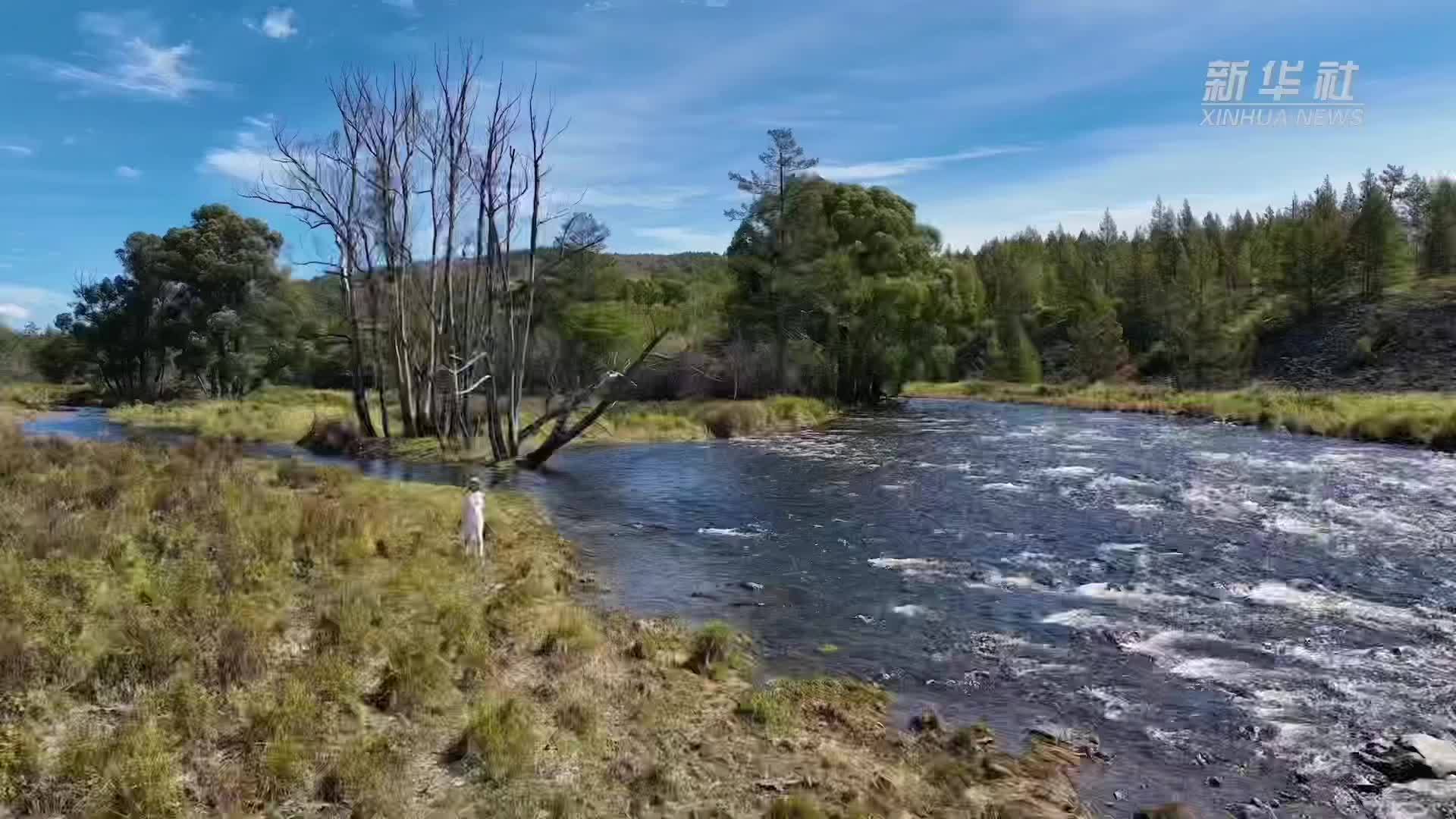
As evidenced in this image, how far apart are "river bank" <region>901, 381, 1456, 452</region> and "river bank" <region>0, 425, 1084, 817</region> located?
33.4 m

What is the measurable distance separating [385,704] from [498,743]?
5.07ft

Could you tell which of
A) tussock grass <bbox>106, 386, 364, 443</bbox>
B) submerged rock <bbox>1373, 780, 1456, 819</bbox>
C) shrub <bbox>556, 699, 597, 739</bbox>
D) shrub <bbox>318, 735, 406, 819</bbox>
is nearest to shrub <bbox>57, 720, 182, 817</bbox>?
shrub <bbox>318, 735, 406, 819</bbox>

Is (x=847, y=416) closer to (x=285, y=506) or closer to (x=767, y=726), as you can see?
(x=285, y=506)

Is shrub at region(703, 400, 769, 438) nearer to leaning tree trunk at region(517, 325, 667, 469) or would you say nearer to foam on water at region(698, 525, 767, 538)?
leaning tree trunk at region(517, 325, 667, 469)

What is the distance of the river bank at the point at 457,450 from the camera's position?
33.4 m

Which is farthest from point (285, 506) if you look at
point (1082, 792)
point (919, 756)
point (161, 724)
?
point (1082, 792)

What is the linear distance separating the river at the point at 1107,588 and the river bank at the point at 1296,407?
507 centimetres

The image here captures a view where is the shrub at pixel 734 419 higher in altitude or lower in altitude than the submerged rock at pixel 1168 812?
higher

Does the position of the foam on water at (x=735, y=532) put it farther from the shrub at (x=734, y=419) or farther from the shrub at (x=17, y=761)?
the shrub at (x=734, y=419)

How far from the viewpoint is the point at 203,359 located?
6531cm

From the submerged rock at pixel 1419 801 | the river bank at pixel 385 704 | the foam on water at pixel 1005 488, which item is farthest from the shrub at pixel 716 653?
the foam on water at pixel 1005 488

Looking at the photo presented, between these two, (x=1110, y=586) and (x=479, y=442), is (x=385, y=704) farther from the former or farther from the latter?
(x=479, y=442)

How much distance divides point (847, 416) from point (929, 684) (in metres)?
44.8

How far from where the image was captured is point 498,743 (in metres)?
7.16
